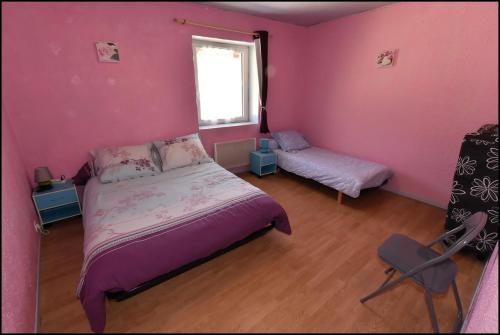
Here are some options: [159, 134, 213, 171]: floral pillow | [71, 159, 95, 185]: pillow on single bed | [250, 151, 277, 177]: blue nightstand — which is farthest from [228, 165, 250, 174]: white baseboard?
[71, 159, 95, 185]: pillow on single bed

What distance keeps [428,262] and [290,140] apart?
2666mm

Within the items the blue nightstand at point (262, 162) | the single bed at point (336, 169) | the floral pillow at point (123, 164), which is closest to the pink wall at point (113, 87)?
the floral pillow at point (123, 164)

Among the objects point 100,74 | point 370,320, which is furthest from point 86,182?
point 370,320

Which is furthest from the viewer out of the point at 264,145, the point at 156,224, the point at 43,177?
the point at 264,145

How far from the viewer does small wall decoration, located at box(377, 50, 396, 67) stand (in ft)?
8.02

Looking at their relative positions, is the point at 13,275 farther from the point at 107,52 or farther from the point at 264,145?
the point at 264,145

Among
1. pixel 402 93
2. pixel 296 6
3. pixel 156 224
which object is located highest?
pixel 296 6

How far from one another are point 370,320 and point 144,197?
1.71m

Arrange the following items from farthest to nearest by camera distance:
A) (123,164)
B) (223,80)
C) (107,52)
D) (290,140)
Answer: (290,140) < (223,80) < (123,164) < (107,52)

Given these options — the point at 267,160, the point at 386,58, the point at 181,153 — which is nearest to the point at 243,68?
→ the point at 267,160

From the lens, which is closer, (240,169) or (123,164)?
(123,164)

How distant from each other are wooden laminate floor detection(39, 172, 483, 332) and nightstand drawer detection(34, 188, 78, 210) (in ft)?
0.81

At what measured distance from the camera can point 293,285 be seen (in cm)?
144

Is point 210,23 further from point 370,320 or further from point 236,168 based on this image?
point 370,320
